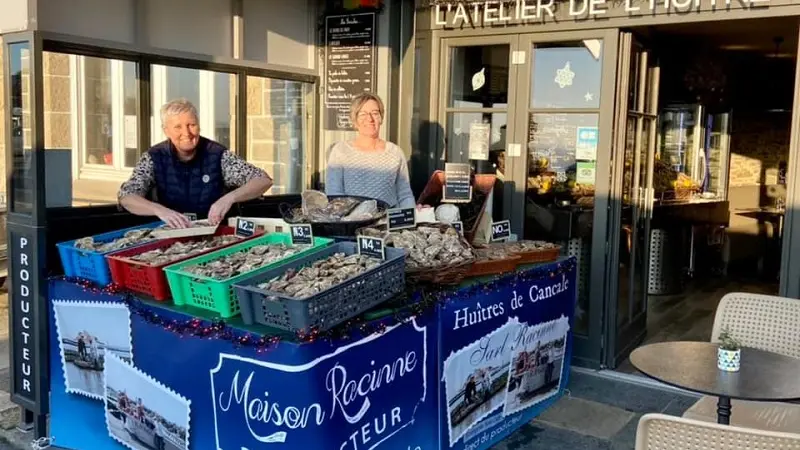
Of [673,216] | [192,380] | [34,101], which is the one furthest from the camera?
[673,216]

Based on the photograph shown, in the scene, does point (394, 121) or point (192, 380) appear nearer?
point (192, 380)

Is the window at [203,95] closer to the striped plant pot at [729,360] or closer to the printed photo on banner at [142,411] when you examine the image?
the printed photo on banner at [142,411]

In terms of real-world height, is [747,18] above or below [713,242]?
above

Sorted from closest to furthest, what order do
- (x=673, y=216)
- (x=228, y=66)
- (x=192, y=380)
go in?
(x=192, y=380) < (x=228, y=66) < (x=673, y=216)

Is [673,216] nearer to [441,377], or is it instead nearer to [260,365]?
[441,377]

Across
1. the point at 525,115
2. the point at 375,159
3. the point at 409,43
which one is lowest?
the point at 375,159

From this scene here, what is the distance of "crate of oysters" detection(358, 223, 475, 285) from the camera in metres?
3.15

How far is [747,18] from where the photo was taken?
404 centimetres

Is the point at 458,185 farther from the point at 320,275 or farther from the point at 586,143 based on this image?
the point at 320,275

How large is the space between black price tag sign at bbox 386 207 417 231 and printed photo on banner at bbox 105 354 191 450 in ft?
3.87

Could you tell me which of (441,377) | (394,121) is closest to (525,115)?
(394,121)

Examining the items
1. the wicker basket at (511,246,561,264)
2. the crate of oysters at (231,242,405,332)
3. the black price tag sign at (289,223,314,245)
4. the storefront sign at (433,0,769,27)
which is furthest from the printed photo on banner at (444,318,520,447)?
the storefront sign at (433,0,769,27)

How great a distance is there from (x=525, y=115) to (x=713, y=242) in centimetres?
429

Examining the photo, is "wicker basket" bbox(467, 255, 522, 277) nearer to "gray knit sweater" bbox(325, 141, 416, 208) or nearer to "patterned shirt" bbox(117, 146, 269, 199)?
"gray knit sweater" bbox(325, 141, 416, 208)
